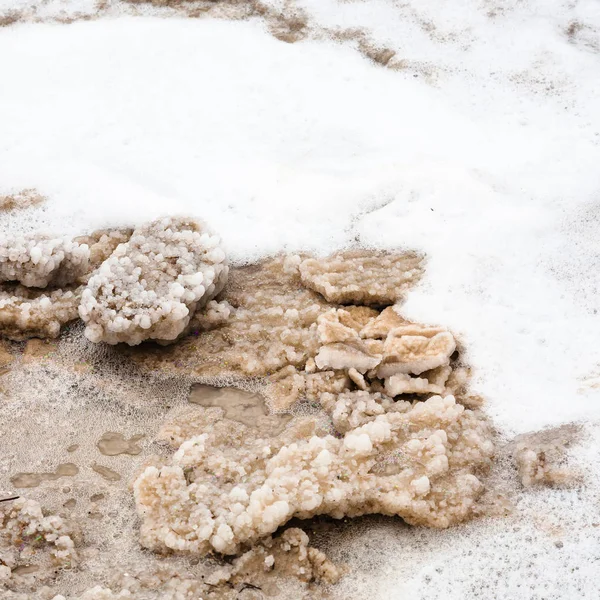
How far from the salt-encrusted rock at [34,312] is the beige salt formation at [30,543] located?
1.18m

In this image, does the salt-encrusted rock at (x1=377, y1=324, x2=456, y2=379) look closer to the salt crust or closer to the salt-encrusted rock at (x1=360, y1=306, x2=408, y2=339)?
the salt-encrusted rock at (x1=360, y1=306, x2=408, y2=339)

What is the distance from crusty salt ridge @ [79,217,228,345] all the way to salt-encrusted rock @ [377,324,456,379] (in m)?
1.13

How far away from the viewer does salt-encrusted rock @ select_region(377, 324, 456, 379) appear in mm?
3795

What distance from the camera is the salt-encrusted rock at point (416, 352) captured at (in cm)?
379

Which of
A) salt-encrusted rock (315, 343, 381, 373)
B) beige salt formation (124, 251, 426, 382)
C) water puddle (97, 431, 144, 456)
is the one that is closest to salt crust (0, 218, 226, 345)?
beige salt formation (124, 251, 426, 382)

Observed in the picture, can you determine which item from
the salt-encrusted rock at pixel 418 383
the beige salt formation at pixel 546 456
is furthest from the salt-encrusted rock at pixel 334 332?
the beige salt formation at pixel 546 456

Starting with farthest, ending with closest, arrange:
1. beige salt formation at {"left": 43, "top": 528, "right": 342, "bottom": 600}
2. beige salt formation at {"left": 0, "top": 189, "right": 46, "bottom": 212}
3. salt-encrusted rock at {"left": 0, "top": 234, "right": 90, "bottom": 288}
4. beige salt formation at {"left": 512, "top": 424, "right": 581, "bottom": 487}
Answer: beige salt formation at {"left": 0, "top": 189, "right": 46, "bottom": 212}
salt-encrusted rock at {"left": 0, "top": 234, "right": 90, "bottom": 288}
beige salt formation at {"left": 512, "top": 424, "right": 581, "bottom": 487}
beige salt formation at {"left": 43, "top": 528, "right": 342, "bottom": 600}

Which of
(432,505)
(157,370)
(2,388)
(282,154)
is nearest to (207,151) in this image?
(282,154)

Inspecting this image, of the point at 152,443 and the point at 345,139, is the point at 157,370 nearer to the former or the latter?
the point at 152,443

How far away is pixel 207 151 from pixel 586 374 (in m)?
3.09

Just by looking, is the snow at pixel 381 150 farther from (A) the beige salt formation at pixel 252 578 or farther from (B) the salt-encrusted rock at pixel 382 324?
(A) the beige salt formation at pixel 252 578

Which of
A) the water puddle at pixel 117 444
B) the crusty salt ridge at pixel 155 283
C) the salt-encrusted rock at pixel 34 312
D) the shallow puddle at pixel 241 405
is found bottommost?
the water puddle at pixel 117 444

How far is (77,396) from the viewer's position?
3889mm

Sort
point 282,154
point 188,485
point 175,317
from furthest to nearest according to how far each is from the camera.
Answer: point 282,154 < point 175,317 < point 188,485
